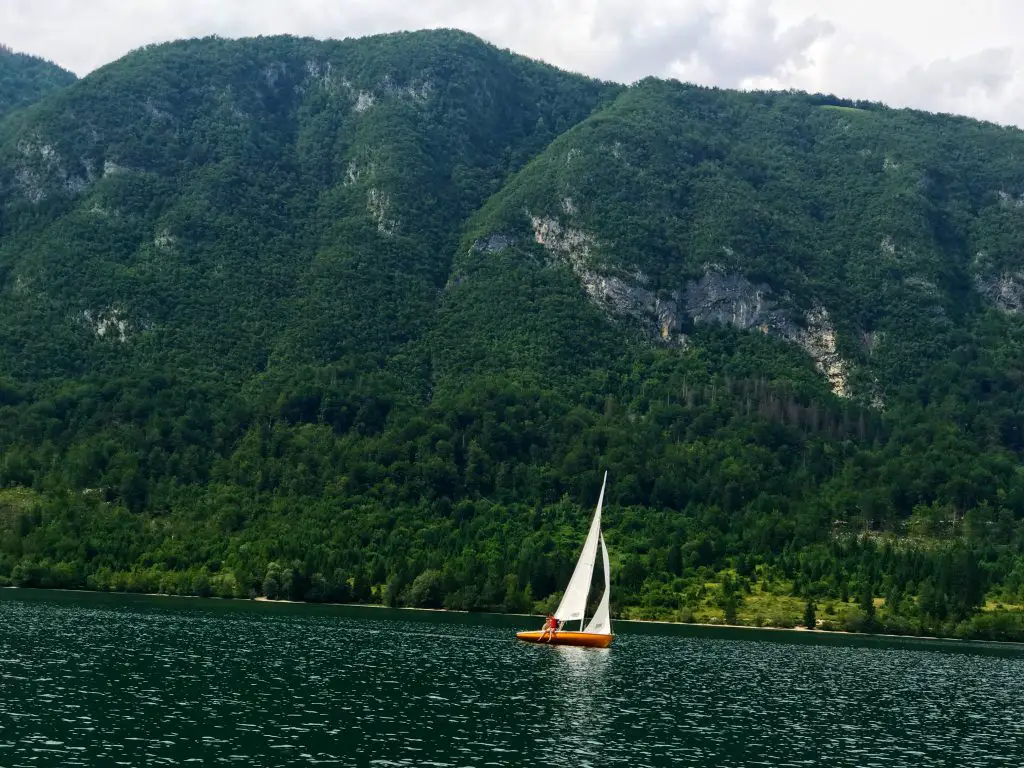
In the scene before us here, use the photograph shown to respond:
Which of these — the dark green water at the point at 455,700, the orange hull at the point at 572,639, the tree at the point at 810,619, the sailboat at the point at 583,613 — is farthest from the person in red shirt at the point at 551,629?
the tree at the point at 810,619

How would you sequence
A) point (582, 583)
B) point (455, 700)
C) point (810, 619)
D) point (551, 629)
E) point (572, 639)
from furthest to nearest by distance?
1. point (810, 619)
2. point (551, 629)
3. point (582, 583)
4. point (572, 639)
5. point (455, 700)

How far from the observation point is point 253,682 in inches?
3696

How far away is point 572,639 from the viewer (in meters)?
146

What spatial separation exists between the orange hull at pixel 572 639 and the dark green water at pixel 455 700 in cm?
353

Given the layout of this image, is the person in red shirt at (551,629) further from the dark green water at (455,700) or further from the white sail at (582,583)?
the dark green water at (455,700)

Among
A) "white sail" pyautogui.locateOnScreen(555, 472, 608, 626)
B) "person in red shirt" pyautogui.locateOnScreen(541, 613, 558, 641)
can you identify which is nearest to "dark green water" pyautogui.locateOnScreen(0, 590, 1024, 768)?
"person in red shirt" pyautogui.locateOnScreen(541, 613, 558, 641)

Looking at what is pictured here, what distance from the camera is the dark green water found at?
232 feet

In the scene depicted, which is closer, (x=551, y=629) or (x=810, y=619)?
(x=551, y=629)

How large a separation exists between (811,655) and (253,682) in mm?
75412

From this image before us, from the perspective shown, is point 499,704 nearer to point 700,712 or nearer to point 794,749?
point 700,712

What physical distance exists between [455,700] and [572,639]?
56733 millimetres

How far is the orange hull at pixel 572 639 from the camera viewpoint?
146 meters

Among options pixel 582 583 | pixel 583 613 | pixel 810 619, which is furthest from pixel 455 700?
pixel 810 619

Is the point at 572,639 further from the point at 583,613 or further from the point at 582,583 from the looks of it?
the point at 582,583
